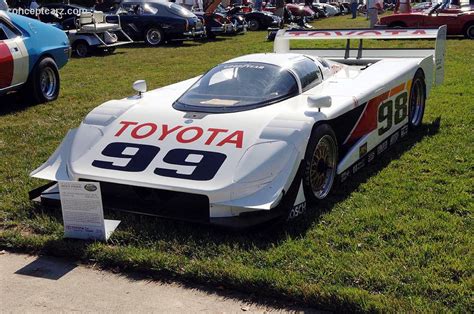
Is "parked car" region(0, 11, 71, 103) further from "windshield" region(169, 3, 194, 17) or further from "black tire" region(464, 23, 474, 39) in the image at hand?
"black tire" region(464, 23, 474, 39)

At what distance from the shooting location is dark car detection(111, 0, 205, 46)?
18766mm

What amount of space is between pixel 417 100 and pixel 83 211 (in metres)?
4.29

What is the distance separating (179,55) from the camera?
1598 centimetres

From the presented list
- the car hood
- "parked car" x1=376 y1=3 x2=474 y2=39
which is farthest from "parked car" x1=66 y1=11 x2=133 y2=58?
the car hood

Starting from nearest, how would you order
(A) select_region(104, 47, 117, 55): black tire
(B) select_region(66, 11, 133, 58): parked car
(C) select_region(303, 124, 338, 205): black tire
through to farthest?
(C) select_region(303, 124, 338, 205): black tire, (B) select_region(66, 11, 133, 58): parked car, (A) select_region(104, 47, 117, 55): black tire

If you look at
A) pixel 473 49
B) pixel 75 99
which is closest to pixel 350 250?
pixel 75 99

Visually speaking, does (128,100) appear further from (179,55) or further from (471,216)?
(179,55)

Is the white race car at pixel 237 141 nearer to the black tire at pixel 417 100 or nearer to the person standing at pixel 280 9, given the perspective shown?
the black tire at pixel 417 100

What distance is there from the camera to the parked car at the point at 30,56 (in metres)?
8.20

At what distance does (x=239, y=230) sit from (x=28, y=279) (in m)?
1.36

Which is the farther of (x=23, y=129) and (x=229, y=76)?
(x=23, y=129)

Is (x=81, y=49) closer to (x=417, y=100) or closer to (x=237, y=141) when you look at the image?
(x=417, y=100)

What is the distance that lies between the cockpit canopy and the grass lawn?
100 centimetres

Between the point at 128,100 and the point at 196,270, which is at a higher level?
the point at 128,100
